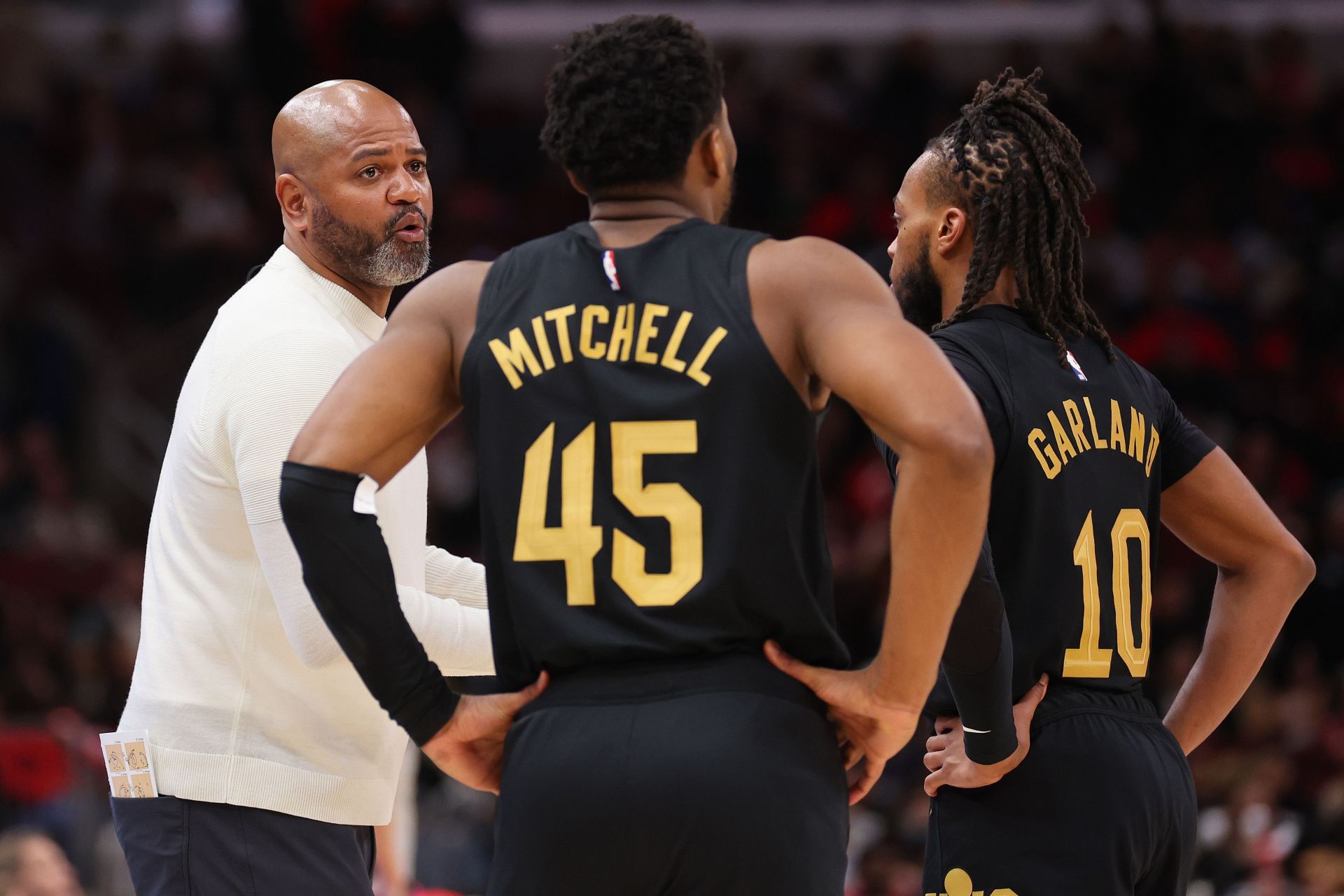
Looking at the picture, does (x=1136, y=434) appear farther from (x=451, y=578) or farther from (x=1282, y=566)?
(x=451, y=578)

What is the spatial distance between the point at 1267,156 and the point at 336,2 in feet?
26.0

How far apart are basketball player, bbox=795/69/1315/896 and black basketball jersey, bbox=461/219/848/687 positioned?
0.67 metres

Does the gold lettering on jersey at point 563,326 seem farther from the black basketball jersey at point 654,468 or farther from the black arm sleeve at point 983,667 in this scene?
the black arm sleeve at point 983,667

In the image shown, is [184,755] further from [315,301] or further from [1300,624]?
[1300,624]

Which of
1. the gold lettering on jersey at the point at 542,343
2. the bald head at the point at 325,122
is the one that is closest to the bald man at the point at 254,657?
the bald head at the point at 325,122

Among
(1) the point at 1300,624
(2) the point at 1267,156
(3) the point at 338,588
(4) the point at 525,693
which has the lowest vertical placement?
(1) the point at 1300,624

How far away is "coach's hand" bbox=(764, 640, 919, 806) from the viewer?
2.49m

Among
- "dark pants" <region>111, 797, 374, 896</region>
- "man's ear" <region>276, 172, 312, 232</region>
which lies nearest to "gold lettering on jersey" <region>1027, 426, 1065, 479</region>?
"dark pants" <region>111, 797, 374, 896</region>

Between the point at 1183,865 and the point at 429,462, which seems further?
the point at 429,462

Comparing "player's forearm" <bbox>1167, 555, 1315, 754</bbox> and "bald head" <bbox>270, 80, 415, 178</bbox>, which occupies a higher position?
"bald head" <bbox>270, 80, 415, 178</bbox>

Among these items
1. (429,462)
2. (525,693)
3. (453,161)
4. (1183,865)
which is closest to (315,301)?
(525,693)

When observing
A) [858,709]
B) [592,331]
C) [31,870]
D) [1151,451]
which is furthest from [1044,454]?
[31,870]

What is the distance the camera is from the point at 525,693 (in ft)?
8.38

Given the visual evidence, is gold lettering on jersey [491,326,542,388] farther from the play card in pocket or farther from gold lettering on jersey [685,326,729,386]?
the play card in pocket
